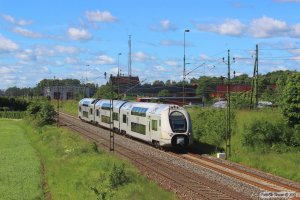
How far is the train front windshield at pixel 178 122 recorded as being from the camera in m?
40.0

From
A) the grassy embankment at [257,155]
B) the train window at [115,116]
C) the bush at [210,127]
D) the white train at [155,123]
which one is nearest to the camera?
the grassy embankment at [257,155]

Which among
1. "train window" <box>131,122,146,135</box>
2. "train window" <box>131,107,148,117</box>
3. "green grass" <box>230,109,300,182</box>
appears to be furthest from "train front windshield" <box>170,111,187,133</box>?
"train window" <box>131,122,146,135</box>

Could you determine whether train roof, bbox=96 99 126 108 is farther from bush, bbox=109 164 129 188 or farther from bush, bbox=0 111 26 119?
bush, bbox=0 111 26 119

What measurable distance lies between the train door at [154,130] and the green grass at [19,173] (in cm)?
996

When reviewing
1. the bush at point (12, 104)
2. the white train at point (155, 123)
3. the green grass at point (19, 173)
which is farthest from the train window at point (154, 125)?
the bush at point (12, 104)

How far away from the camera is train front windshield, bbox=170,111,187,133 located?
3997 cm

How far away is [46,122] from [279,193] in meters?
57.2

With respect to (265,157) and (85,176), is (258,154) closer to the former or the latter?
(265,157)

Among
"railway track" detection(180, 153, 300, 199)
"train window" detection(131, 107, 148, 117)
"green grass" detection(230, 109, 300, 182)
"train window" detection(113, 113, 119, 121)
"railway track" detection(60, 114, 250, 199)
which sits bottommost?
"railway track" detection(180, 153, 300, 199)

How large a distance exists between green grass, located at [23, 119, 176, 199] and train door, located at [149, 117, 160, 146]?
20.7ft

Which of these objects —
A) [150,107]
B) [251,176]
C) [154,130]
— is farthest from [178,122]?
[251,176]

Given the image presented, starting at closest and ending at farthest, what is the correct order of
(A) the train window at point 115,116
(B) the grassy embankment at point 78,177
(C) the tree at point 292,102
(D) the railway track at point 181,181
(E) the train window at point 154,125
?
(B) the grassy embankment at point 78,177
(D) the railway track at point 181,181
(C) the tree at point 292,102
(E) the train window at point 154,125
(A) the train window at point 115,116

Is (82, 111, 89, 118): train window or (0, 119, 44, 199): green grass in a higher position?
(82, 111, 89, 118): train window

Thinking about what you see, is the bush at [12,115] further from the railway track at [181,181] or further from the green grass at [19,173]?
the railway track at [181,181]
